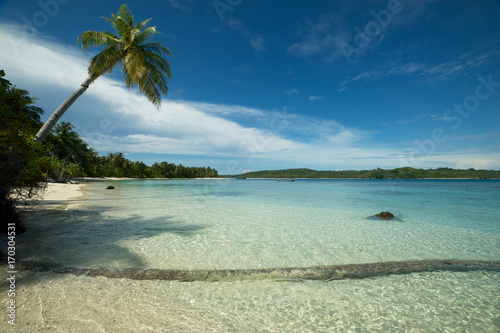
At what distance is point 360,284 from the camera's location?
13.0 feet

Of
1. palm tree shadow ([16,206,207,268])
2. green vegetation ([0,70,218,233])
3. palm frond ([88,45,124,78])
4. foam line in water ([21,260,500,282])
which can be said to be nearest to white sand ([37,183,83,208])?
green vegetation ([0,70,218,233])

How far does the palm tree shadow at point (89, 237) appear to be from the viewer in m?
4.65

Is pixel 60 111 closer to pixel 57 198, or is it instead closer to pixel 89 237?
pixel 89 237

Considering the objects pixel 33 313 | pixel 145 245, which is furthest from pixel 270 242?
pixel 33 313

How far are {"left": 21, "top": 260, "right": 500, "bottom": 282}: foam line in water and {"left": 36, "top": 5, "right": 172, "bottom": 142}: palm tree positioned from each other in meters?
8.52

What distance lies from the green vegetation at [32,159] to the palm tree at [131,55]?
350 centimetres

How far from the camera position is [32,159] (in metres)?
5.70

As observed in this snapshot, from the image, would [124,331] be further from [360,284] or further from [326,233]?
[326,233]

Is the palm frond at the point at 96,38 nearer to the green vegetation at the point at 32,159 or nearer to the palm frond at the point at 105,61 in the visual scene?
the palm frond at the point at 105,61

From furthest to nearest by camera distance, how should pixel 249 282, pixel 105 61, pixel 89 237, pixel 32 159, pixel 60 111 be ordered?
1. pixel 105 61
2. pixel 60 111
3. pixel 89 237
4. pixel 32 159
5. pixel 249 282

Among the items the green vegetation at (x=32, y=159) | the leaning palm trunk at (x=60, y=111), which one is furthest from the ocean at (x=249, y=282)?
the leaning palm trunk at (x=60, y=111)

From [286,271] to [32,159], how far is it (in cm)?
700

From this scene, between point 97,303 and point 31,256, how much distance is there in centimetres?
296

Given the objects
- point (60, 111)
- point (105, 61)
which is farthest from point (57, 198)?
point (105, 61)
